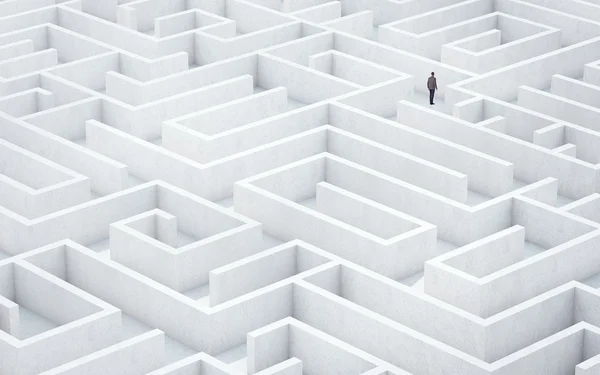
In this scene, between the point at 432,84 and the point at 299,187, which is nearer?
the point at 299,187

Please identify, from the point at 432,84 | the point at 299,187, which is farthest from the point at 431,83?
the point at 299,187

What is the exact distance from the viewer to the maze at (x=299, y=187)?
28.4 metres

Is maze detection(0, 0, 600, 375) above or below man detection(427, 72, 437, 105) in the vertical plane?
below

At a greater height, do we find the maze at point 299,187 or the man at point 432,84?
the man at point 432,84

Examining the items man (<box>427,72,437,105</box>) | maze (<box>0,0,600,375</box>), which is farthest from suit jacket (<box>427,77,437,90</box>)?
maze (<box>0,0,600,375</box>)

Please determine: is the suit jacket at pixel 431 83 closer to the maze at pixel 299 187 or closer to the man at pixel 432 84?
the man at pixel 432 84

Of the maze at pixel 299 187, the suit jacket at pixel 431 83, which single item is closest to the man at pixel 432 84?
the suit jacket at pixel 431 83

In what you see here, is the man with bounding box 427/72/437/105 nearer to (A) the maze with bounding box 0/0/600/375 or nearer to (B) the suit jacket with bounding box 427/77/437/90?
(B) the suit jacket with bounding box 427/77/437/90

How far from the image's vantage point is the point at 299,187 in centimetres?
3481

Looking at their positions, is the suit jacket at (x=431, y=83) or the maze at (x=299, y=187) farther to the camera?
the suit jacket at (x=431, y=83)

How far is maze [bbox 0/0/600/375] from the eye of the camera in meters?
28.4

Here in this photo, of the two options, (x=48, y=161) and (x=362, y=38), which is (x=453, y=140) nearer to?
(x=362, y=38)

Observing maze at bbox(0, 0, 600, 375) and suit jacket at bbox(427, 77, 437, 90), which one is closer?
maze at bbox(0, 0, 600, 375)

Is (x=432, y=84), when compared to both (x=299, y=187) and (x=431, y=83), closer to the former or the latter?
(x=431, y=83)
